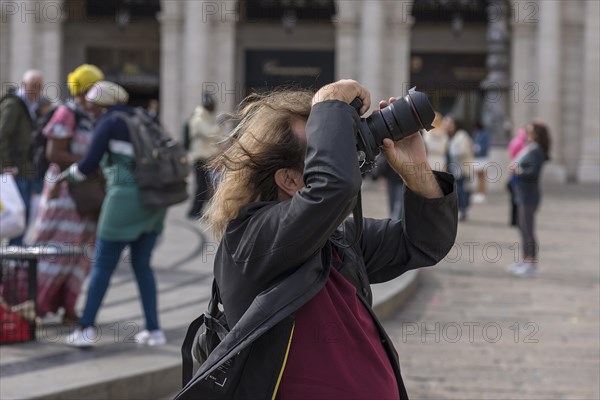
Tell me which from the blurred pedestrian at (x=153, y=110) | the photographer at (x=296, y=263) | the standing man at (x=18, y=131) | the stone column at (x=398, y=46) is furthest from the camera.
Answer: the stone column at (x=398, y=46)

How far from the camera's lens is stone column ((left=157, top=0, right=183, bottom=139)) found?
3173 centimetres

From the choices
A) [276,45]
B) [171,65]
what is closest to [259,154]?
[171,65]

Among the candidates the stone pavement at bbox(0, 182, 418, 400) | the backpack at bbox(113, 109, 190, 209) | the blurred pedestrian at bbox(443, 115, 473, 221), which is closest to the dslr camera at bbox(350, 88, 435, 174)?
the stone pavement at bbox(0, 182, 418, 400)

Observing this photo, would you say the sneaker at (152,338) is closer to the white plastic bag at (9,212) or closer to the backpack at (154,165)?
the backpack at (154,165)

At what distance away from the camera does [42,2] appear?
32188mm

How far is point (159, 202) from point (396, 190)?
7388mm

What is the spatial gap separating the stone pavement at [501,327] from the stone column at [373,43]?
18057 millimetres

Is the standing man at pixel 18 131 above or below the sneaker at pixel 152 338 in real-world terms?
above

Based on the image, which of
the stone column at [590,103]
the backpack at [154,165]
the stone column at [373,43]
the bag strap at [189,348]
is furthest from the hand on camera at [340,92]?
the stone column at [590,103]

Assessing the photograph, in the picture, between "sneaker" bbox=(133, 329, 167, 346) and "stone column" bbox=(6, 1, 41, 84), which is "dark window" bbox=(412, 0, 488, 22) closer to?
"stone column" bbox=(6, 1, 41, 84)

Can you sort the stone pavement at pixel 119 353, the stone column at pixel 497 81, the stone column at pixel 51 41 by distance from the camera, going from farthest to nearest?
1. the stone column at pixel 51 41
2. the stone column at pixel 497 81
3. the stone pavement at pixel 119 353

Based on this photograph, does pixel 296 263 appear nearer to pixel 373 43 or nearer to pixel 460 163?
pixel 460 163

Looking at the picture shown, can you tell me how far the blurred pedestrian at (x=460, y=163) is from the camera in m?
16.2

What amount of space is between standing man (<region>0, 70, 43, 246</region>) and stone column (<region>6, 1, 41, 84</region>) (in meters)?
23.3
